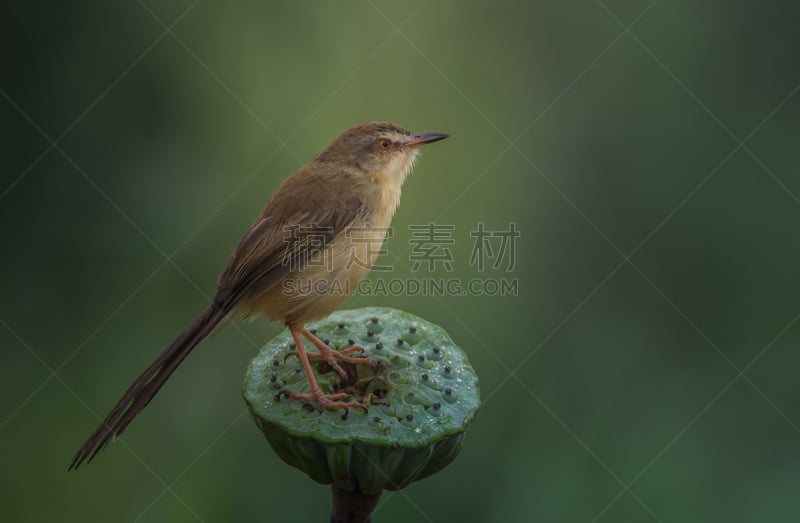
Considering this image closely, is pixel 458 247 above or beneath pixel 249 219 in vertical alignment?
above

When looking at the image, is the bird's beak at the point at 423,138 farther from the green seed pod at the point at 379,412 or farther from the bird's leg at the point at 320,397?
the bird's leg at the point at 320,397

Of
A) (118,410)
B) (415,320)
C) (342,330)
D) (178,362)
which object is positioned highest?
(415,320)

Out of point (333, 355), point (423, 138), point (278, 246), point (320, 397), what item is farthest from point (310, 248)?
point (320, 397)

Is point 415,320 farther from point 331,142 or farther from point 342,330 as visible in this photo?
point 331,142

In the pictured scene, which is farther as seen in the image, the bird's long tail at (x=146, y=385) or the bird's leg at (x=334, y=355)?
the bird's leg at (x=334, y=355)

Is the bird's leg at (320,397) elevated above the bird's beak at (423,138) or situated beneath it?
situated beneath

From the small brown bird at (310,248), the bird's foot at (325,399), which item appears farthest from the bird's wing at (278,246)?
the bird's foot at (325,399)

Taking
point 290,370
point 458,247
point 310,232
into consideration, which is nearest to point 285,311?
point 310,232
